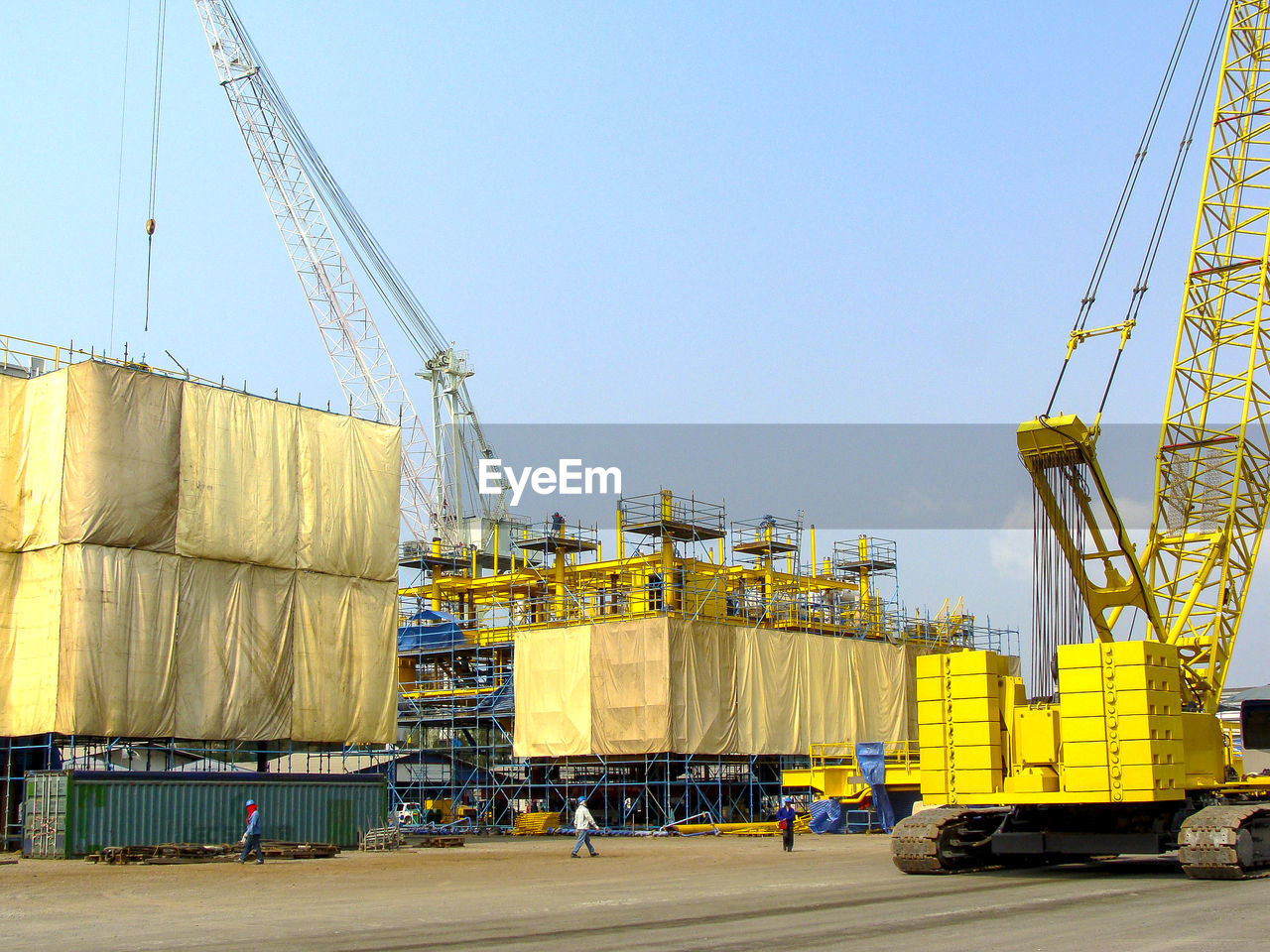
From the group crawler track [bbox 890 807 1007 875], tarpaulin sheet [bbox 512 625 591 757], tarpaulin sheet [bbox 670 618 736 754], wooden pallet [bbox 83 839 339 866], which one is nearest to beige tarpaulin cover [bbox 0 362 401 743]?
wooden pallet [bbox 83 839 339 866]

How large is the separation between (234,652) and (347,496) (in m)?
6.77

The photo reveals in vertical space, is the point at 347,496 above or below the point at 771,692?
above

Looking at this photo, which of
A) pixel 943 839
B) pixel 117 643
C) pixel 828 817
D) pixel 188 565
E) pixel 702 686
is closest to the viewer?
pixel 943 839

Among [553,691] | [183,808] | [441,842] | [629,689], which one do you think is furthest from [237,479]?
[629,689]

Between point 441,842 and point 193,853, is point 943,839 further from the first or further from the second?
point 441,842

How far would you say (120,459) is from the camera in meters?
39.2

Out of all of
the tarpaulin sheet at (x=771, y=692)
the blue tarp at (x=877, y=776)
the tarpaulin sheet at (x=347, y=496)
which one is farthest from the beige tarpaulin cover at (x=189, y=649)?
the blue tarp at (x=877, y=776)

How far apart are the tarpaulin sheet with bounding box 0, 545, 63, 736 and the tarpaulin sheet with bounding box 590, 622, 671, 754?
1969cm

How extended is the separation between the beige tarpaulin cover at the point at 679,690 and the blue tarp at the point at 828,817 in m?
5.36

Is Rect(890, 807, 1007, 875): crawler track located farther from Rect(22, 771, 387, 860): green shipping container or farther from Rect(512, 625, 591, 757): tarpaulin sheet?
Rect(512, 625, 591, 757): tarpaulin sheet

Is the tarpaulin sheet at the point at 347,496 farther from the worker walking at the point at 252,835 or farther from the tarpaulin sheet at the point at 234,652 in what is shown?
the worker walking at the point at 252,835

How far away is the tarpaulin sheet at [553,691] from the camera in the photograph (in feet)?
167

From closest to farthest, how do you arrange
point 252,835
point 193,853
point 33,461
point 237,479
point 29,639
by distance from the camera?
point 252,835 → point 193,853 → point 29,639 → point 33,461 → point 237,479

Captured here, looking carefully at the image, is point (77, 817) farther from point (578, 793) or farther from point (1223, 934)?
point (1223, 934)
